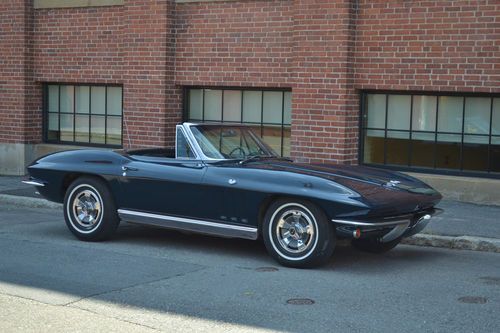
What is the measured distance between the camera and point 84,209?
9.56m

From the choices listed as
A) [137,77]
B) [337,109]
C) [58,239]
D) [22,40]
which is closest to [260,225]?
[58,239]

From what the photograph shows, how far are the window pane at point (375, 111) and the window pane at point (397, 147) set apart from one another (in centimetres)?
24

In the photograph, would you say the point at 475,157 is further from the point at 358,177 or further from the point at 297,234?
the point at 297,234

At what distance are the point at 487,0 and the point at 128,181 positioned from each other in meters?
6.07

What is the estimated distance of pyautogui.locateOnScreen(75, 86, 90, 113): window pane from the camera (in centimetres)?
1638

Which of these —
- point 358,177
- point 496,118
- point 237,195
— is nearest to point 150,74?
point 496,118

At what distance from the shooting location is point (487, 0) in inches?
465

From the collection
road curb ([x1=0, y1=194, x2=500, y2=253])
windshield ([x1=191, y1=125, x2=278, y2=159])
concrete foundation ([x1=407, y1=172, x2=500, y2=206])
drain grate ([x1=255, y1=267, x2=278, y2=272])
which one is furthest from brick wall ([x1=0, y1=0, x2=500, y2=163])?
drain grate ([x1=255, y1=267, x2=278, y2=272])

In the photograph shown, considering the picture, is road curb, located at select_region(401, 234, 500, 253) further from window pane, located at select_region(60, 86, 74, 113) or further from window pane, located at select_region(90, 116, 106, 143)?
window pane, located at select_region(60, 86, 74, 113)

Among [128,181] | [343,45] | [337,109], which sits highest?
[343,45]

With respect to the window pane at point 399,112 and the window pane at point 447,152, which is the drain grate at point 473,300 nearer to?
the window pane at point 447,152

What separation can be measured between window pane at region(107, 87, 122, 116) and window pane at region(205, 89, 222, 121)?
6.32ft

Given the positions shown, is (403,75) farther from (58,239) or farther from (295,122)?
→ (58,239)

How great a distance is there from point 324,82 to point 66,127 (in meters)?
6.23
